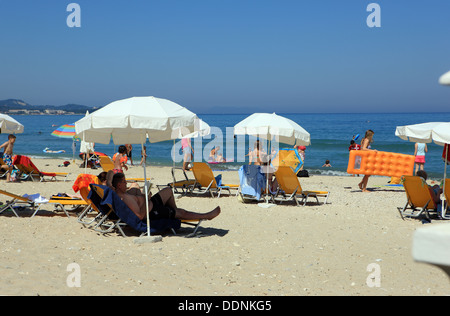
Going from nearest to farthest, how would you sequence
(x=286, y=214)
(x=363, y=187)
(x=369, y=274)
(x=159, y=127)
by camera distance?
1. (x=369, y=274)
2. (x=159, y=127)
3. (x=286, y=214)
4. (x=363, y=187)

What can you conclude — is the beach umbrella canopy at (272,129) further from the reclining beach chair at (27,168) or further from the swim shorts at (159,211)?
the reclining beach chair at (27,168)

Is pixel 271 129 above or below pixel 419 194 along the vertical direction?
above

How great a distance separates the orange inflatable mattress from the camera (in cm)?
1306

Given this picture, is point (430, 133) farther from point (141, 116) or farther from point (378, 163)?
point (141, 116)

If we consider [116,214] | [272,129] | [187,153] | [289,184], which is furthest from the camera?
[187,153]

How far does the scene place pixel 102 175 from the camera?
8.45 meters

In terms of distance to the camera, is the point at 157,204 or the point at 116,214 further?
the point at 157,204

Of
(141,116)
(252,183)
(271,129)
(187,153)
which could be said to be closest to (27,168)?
(187,153)

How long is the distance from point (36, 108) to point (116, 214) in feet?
532

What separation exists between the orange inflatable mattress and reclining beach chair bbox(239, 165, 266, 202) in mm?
3522

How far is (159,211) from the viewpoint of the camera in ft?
23.5
